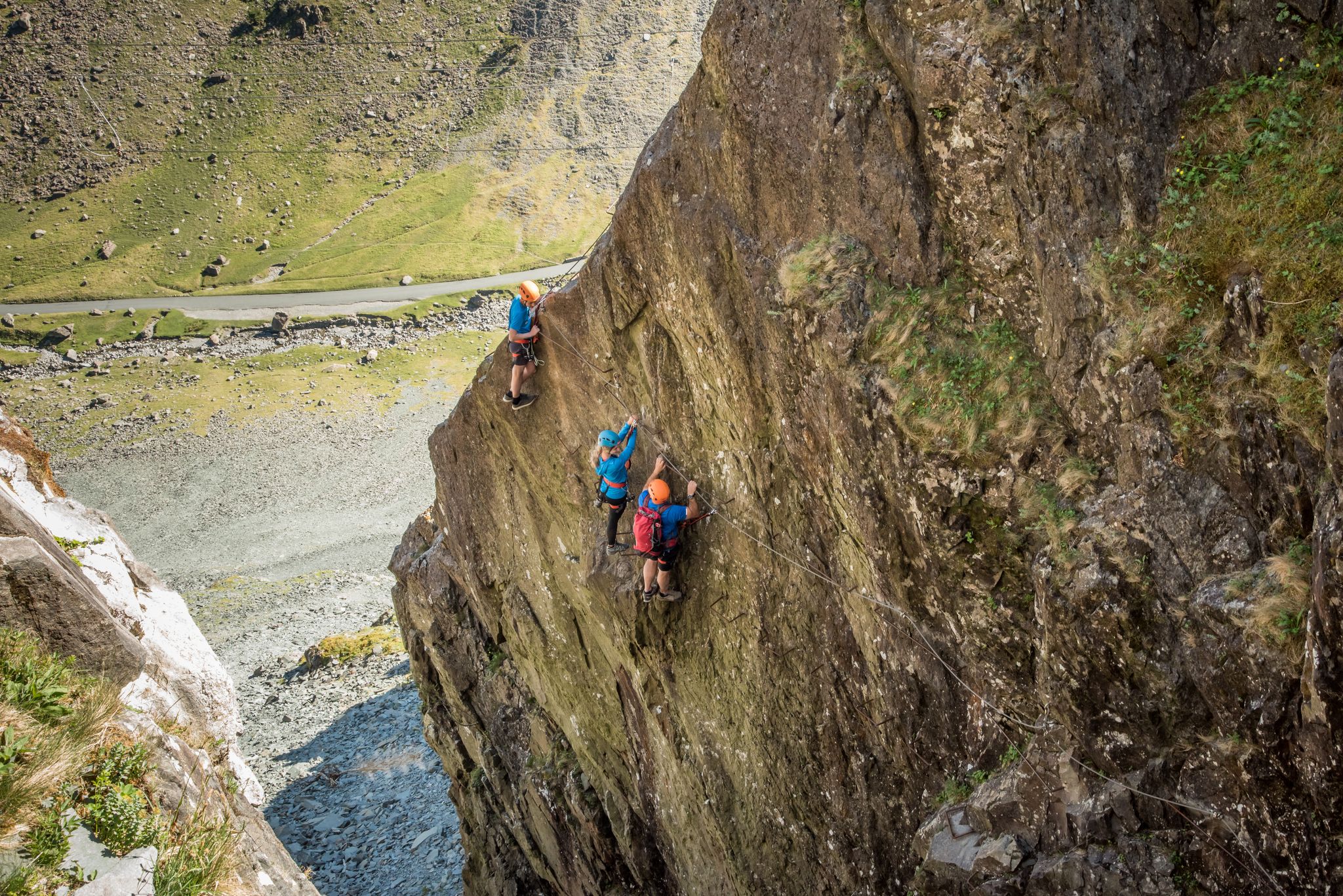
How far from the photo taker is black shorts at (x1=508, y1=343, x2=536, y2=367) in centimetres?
1752

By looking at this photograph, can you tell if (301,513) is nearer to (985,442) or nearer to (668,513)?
(668,513)

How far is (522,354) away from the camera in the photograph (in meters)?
17.6

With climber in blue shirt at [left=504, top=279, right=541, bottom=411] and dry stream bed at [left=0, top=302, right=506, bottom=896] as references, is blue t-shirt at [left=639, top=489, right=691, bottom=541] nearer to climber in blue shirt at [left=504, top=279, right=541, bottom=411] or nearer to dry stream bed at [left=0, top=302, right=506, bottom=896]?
climber in blue shirt at [left=504, top=279, right=541, bottom=411]

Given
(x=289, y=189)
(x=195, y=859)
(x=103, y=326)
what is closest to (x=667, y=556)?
(x=195, y=859)

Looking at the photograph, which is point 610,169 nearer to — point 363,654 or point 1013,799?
point 363,654

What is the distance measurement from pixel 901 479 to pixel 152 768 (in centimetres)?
1170

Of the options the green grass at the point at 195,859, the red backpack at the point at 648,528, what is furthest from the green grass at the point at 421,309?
the green grass at the point at 195,859

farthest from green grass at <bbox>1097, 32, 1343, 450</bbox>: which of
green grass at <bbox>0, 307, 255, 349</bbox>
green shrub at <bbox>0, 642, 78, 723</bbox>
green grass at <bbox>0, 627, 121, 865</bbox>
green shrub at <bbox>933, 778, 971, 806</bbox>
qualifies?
green grass at <bbox>0, 307, 255, 349</bbox>

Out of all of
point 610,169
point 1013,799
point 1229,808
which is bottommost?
point 1013,799

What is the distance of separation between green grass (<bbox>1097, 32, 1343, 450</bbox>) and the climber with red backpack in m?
7.52

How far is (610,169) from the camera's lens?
10331cm

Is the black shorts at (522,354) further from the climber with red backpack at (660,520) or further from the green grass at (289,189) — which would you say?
the green grass at (289,189)

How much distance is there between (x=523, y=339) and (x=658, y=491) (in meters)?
4.94

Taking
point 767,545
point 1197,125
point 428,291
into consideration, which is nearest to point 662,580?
point 767,545
